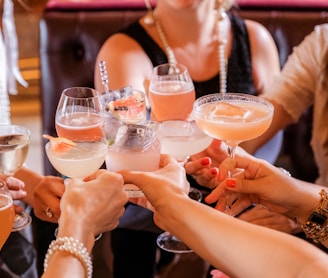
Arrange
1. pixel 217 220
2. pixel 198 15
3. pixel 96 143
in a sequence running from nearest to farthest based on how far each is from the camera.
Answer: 1. pixel 217 220
2. pixel 96 143
3. pixel 198 15

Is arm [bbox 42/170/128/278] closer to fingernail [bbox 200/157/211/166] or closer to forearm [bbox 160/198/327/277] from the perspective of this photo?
forearm [bbox 160/198/327/277]

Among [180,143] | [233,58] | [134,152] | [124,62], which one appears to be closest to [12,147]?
[134,152]

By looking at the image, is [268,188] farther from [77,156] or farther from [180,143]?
[77,156]

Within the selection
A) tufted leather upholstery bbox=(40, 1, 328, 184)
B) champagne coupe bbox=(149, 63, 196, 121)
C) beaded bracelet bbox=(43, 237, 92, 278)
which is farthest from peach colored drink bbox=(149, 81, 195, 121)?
tufted leather upholstery bbox=(40, 1, 328, 184)

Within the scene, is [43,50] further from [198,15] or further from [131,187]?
[131,187]

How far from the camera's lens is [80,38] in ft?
6.81

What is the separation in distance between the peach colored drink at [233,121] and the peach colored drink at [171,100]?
0.15 m

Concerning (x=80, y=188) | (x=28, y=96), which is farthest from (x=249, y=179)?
(x=28, y=96)

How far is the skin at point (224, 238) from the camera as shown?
0.87 m

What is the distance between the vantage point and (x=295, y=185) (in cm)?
127

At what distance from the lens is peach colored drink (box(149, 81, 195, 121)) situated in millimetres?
1404

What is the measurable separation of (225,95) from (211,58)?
0.78 metres

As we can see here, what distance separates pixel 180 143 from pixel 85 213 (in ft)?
1.30

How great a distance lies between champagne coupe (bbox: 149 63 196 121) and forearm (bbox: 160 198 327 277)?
1.38ft
